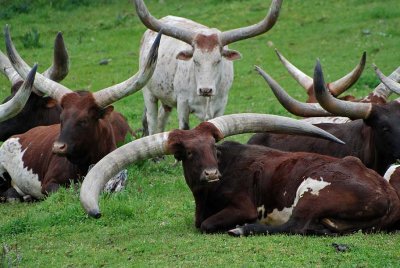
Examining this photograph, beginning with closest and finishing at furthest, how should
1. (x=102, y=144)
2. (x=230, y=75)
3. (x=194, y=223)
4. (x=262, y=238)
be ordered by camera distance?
(x=262, y=238) < (x=194, y=223) < (x=102, y=144) < (x=230, y=75)

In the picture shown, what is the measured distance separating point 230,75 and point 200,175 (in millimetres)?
5376

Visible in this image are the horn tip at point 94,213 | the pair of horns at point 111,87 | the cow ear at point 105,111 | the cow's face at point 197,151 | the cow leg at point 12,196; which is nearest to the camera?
the horn tip at point 94,213

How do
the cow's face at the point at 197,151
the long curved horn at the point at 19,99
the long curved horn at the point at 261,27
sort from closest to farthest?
the cow's face at the point at 197,151 → the long curved horn at the point at 19,99 → the long curved horn at the point at 261,27

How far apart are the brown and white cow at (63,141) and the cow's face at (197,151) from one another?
A: 1.37 m

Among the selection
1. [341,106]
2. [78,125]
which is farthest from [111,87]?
[341,106]

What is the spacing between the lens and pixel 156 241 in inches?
341

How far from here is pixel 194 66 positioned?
1361 centimetres

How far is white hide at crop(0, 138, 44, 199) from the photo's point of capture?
39.7ft

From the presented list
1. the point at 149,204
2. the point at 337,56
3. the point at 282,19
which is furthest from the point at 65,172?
the point at 282,19

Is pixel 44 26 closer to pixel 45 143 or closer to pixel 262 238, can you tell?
pixel 45 143

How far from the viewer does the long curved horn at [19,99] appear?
29.5ft

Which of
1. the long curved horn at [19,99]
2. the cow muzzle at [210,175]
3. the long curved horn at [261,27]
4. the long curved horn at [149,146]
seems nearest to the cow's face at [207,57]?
the long curved horn at [261,27]

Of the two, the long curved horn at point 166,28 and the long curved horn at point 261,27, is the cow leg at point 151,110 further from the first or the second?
the long curved horn at point 261,27

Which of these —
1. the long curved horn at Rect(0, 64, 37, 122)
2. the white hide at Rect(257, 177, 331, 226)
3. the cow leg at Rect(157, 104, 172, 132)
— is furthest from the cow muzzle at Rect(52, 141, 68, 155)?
the cow leg at Rect(157, 104, 172, 132)
